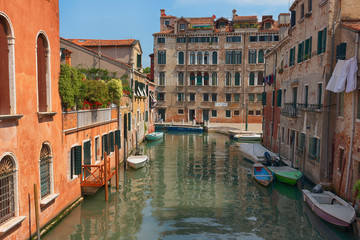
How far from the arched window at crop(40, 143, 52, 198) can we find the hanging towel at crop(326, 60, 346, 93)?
9928 mm

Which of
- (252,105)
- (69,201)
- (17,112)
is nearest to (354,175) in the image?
(69,201)

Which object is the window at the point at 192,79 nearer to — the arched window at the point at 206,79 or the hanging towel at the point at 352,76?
the arched window at the point at 206,79

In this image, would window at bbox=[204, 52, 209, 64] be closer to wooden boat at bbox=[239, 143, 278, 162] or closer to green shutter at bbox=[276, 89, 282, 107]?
green shutter at bbox=[276, 89, 282, 107]

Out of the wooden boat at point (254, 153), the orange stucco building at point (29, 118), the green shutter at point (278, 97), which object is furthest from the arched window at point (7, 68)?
the green shutter at point (278, 97)

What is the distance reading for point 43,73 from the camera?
28.9 ft

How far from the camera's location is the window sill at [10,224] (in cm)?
662

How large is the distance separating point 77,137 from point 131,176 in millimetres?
5479

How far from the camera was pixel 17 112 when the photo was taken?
7203mm

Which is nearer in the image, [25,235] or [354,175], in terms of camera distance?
[25,235]

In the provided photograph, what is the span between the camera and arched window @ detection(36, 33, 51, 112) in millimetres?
8625

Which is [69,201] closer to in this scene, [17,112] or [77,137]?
[77,137]

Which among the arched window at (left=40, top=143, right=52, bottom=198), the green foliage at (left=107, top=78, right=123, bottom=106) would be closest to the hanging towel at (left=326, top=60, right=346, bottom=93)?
the green foliage at (left=107, top=78, right=123, bottom=106)

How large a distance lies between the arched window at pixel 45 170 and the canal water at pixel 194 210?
4.04 ft

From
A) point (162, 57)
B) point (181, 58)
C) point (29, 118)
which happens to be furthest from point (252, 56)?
point (29, 118)
